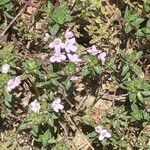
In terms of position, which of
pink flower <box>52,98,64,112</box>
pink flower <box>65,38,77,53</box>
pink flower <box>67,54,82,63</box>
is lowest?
pink flower <box>52,98,64,112</box>

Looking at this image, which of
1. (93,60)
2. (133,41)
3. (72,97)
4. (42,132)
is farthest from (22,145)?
(133,41)

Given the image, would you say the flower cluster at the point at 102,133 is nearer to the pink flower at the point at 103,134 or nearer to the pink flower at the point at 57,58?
the pink flower at the point at 103,134

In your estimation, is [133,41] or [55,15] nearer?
[55,15]

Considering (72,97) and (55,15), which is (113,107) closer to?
(72,97)

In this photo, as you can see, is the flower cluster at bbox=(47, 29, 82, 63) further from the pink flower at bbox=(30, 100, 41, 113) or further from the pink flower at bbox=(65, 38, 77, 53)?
the pink flower at bbox=(30, 100, 41, 113)

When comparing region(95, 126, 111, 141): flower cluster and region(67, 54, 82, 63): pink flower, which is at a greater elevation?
region(67, 54, 82, 63): pink flower

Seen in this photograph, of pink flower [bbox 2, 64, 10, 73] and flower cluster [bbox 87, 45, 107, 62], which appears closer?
pink flower [bbox 2, 64, 10, 73]

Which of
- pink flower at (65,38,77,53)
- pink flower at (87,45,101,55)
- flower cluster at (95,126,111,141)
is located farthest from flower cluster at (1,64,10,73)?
flower cluster at (95,126,111,141)
